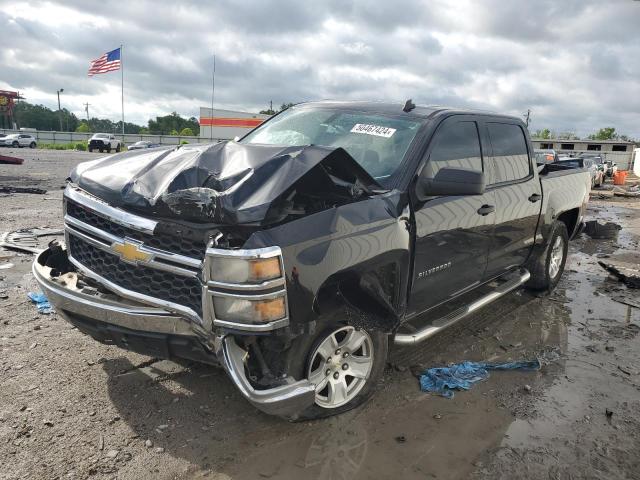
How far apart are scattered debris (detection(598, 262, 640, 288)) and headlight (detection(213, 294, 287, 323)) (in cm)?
593

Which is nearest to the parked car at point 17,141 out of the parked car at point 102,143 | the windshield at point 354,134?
the parked car at point 102,143

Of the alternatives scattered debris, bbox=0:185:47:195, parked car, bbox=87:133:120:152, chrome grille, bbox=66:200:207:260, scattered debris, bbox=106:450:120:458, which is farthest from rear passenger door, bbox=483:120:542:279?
parked car, bbox=87:133:120:152

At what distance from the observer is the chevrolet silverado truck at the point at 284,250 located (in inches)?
95.7

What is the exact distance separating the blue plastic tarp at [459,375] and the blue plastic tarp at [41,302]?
330 centimetres

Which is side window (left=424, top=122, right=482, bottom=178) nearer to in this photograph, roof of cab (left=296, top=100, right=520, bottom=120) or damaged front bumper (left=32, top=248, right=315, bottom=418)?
roof of cab (left=296, top=100, right=520, bottom=120)

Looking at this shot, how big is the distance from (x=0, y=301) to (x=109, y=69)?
3870 centimetres

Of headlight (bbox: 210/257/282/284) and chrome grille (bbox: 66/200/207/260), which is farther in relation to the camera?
chrome grille (bbox: 66/200/207/260)

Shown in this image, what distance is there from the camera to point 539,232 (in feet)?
17.1

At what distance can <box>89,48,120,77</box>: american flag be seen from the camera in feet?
126

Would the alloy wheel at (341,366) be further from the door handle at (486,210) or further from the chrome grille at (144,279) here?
the door handle at (486,210)

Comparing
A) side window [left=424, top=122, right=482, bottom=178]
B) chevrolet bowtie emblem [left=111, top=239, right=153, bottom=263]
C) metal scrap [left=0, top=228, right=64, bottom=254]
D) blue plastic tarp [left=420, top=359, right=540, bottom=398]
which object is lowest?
blue plastic tarp [left=420, top=359, right=540, bottom=398]

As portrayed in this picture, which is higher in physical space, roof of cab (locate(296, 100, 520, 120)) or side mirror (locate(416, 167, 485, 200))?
roof of cab (locate(296, 100, 520, 120))

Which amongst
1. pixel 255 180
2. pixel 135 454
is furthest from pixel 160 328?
pixel 255 180

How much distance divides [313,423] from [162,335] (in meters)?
1.08
